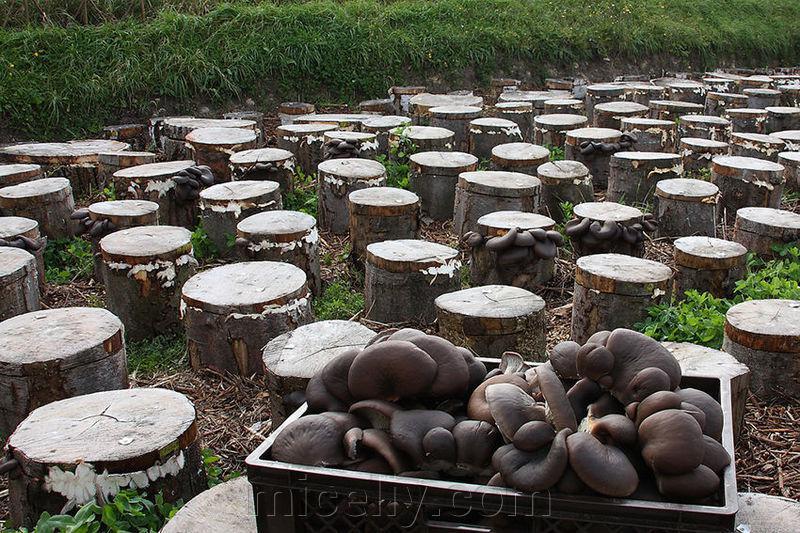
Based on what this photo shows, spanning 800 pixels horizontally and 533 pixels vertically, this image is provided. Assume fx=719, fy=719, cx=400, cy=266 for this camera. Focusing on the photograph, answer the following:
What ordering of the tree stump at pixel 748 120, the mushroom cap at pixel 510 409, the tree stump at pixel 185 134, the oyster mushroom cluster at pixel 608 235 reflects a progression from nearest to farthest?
the mushroom cap at pixel 510 409, the oyster mushroom cluster at pixel 608 235, the tree stump at pixel 185 134, the tree stump at pixel 748 120

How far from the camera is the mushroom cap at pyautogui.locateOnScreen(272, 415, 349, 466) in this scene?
6.23 feet

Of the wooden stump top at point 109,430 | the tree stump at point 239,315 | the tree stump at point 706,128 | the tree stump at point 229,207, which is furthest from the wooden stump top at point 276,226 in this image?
the tree stump at point 706,128

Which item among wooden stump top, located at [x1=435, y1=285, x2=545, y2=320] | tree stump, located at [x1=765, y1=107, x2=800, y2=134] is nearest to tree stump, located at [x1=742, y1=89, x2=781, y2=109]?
tree stump, located at [x1=765, y1=107, x2=800, y2=134]

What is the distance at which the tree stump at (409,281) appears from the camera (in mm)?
4578

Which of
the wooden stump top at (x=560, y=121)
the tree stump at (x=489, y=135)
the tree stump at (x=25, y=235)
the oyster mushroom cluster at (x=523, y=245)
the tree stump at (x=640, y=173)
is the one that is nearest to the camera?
the oyster mushroom cluster at (x=523, y=245)

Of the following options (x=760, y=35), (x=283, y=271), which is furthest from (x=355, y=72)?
(x=760, y=35)

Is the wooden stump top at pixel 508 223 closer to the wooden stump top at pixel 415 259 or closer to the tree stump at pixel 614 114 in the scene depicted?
the wooden stump top at pixel 415 259

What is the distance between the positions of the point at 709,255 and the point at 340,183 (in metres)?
3.08

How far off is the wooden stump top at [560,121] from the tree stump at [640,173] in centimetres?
170

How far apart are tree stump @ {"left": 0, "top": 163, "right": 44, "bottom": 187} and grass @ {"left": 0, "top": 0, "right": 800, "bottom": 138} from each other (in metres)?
2.49

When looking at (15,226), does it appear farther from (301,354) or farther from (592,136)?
(592,136)

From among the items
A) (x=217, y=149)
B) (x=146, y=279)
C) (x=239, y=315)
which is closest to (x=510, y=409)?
(x=239, y=315)

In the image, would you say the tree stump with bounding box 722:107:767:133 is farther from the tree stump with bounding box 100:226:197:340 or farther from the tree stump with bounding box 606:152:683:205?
the tree stump with bounding box 100:226:197:340

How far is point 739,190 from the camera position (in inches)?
262
